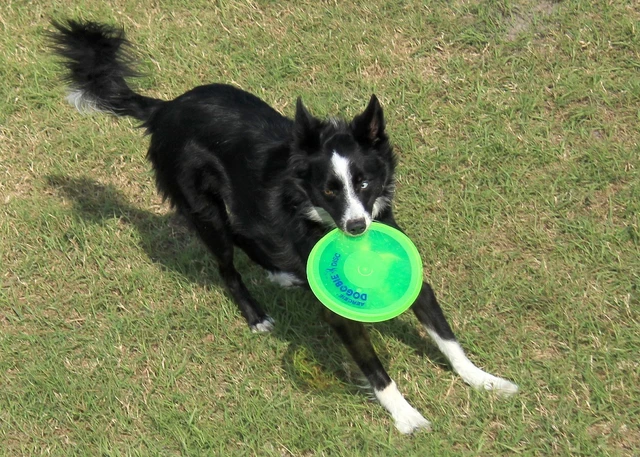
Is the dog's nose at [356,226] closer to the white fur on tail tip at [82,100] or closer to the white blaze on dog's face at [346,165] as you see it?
the white blaze on dog's face at [346,165]

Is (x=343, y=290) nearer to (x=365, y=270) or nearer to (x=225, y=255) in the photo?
(x=365, y=270)

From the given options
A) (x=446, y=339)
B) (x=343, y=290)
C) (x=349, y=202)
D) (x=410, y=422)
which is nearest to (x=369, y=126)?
(x=349, y=202)

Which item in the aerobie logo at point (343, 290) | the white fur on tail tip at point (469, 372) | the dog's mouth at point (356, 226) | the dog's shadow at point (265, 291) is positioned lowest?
the dog's shadow at point (265, 291)

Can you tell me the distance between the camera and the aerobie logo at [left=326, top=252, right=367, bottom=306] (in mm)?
4621

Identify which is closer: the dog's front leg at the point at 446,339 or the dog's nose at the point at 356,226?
the dog's nose at the point at 356,226

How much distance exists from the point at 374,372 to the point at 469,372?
0.56 meters

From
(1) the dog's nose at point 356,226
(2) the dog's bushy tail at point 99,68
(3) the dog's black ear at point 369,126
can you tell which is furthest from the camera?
(2) the dog's bushy tail at point 99,68

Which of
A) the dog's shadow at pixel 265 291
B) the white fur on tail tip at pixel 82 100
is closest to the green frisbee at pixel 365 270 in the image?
the dog's shadow at pixel 265 291

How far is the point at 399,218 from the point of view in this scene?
235 inches

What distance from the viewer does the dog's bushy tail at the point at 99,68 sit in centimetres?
538

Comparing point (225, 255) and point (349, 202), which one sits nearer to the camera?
point (349, 202)

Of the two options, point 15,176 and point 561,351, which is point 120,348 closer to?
point 15,176

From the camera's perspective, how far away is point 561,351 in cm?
497

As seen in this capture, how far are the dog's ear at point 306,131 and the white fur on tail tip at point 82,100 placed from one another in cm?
167
